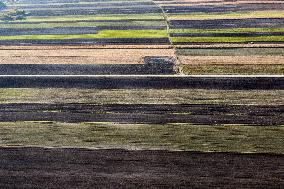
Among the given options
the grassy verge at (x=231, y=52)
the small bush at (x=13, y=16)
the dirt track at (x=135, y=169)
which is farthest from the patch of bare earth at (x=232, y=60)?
the small bush at (x=13, y=16)

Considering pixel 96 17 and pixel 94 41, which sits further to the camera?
pixel 96 17

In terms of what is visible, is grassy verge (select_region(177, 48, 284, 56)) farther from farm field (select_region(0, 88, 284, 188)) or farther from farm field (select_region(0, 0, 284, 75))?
farm field (select_region(0, 88, 284, 188))

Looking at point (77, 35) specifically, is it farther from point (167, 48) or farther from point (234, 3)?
point (234, 3)

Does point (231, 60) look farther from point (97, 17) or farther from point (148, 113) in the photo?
point (97, 17)

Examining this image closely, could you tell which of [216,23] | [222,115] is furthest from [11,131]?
[216,23]

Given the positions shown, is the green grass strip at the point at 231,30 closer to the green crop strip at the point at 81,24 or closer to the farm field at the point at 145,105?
the farm field at the point at 145,105

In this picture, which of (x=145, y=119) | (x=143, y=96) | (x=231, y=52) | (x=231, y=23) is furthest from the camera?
(x=231, y=23)

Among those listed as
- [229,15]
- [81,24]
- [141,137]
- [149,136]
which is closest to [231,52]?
[149,136]

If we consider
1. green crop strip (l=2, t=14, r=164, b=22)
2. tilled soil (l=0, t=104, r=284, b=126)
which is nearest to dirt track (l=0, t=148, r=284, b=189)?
tilled soil (l=0, t=104, r=284, b=126)
